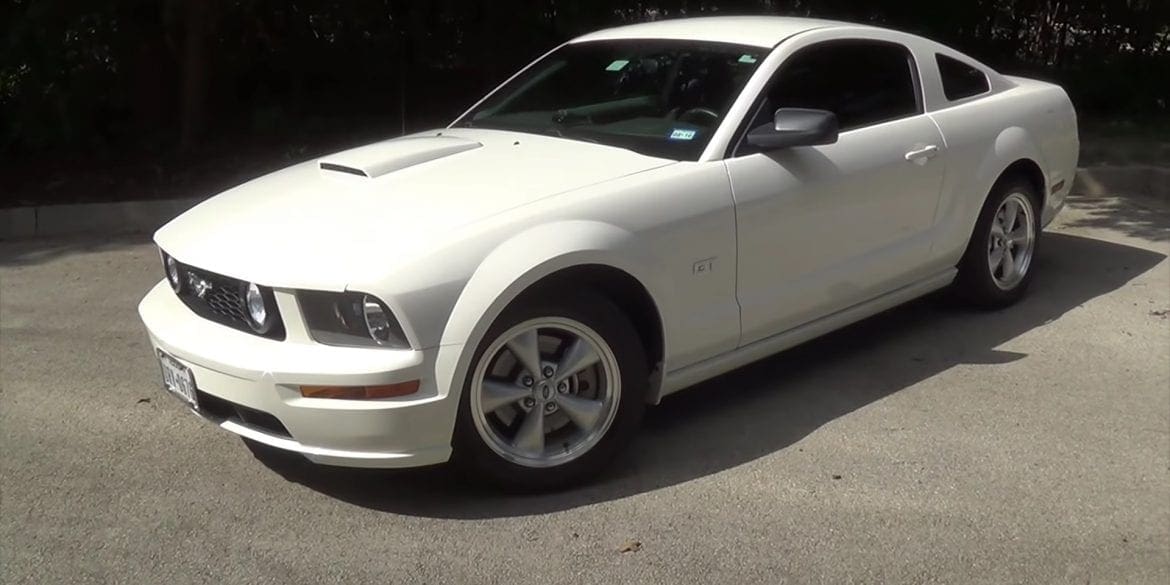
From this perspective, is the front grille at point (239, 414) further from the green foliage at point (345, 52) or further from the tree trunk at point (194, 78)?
the tree trunk at point (194, 78)

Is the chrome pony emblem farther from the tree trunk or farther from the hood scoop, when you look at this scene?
the tree trunk

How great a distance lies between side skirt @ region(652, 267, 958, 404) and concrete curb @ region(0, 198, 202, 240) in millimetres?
5113

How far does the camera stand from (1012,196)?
6.33 meters

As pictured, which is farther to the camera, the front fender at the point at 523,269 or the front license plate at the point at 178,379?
the front license plate at the point at 178,379

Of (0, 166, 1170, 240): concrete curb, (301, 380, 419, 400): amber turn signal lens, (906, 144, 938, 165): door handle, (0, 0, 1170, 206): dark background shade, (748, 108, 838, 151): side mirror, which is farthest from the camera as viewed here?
(0, 0, 1170, 206): dark background shade

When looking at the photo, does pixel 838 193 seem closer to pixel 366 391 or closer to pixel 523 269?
pixel 523 269

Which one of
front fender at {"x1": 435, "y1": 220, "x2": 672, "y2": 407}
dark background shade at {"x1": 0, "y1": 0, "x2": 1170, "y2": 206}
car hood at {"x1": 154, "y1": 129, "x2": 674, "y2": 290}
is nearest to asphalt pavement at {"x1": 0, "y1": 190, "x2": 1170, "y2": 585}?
front fender at {"x1": 435, "y1": 220, "x2": 672, "y2": 407}

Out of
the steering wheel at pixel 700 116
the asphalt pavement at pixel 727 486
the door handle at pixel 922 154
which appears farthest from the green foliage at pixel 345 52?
the steering wheel at pixel 700 116

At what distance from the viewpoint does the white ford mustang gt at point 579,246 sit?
4047mm

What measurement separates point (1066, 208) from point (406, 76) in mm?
5658

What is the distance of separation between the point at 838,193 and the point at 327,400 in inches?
89.7

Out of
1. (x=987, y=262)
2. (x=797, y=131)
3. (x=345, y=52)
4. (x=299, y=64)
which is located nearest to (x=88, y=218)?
(x=299, y=64)

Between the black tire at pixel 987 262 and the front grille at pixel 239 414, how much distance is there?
348 centimetres

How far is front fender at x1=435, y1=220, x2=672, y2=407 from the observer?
4.04 metres
